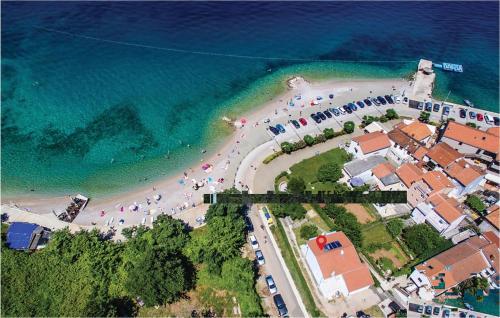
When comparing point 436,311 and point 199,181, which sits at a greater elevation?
point 199,181

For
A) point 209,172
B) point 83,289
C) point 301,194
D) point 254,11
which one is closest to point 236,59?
point 254,11

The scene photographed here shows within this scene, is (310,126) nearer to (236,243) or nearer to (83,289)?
(236,243)

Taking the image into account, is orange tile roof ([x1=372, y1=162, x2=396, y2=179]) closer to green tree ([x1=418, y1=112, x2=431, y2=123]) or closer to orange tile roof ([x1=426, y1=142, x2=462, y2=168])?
orange tile roof ([x1=426, y1=142, x2=462, y2=168])

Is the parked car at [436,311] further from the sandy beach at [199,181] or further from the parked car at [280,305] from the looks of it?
the sandy beach at [199,181]

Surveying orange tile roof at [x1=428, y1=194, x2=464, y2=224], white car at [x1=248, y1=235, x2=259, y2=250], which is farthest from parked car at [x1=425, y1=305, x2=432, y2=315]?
white car at [x1=248, y1=235, x2=259, y2=250]

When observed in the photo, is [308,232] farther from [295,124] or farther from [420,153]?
[295,124]

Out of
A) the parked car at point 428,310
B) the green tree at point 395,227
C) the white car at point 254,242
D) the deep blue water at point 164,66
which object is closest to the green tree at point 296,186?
the white car at point 254,242

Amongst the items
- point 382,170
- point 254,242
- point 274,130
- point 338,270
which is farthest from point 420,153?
point 254,242
